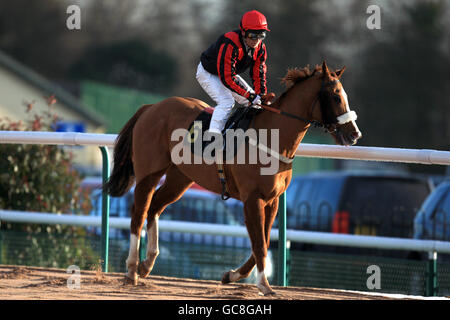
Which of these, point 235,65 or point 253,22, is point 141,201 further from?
point 253,22

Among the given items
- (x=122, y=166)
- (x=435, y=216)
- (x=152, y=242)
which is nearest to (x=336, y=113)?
(x=152, y=242)

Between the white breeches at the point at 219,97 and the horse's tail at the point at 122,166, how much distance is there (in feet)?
2.42

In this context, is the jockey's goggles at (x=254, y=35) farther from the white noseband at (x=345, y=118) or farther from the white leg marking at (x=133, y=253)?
the white leg marking at (x=133, y=253)

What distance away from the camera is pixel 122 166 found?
6383 millimetres

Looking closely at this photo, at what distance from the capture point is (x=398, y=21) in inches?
1599

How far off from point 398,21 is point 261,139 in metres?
36.5

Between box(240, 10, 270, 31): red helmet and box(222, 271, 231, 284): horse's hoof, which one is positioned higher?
box(240, 10, 270, 31): red helmet

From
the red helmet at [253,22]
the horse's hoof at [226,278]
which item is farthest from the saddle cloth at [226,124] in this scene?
the horse's hoof at [226,278]

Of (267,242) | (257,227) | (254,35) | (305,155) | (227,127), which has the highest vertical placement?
(254,35)

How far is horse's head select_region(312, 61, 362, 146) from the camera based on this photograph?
541 centimetres

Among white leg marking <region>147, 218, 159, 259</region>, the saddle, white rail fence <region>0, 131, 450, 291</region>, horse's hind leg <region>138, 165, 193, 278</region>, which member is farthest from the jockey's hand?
white leg marking <region>147, 218, 159, 259</region>

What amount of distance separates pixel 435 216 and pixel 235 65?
4276 millimetres

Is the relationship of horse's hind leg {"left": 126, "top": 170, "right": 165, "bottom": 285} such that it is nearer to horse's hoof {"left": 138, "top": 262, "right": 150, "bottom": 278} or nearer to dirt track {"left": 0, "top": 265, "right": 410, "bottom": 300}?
horse's hoof {"left": 138, "top": 262, "right": 150, "bottom": 278}

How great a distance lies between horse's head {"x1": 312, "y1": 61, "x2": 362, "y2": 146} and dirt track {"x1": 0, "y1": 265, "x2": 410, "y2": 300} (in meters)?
1.07
